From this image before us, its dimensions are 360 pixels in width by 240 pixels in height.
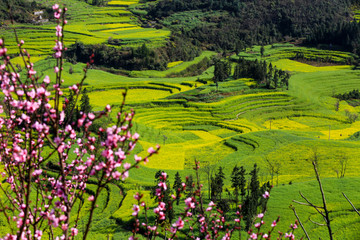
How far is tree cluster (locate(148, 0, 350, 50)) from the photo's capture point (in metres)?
140

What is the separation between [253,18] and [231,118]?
9574 centimetres

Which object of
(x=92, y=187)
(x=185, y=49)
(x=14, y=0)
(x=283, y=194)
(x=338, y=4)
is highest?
(x=338, y=4)

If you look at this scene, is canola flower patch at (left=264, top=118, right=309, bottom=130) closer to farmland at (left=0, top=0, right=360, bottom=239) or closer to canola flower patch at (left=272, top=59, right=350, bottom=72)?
farmland at (left=0, top=0, right=360, bottom=239)

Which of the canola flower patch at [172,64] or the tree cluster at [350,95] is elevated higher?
the canola flower patch at [172,64]

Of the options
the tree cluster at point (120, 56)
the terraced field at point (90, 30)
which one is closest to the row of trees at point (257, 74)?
the tree cluster at point (120, 56)

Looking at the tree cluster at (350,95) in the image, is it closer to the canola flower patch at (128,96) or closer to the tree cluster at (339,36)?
the tree cluster at (339,36)

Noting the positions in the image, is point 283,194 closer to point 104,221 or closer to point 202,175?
point 202,175

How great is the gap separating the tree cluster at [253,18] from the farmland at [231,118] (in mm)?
11782

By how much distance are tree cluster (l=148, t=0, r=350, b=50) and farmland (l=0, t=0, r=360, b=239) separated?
1178cm

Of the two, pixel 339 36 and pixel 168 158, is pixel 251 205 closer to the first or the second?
pixel 168 158

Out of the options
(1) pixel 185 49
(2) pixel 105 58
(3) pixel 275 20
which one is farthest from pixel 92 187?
(3) pixel 275 20

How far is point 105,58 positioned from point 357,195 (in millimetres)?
93047

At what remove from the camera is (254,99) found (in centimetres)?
7888

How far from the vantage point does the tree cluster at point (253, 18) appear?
140000mm
